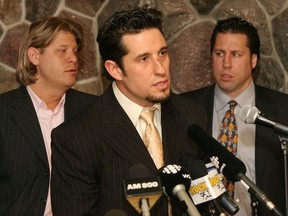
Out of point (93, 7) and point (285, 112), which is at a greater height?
point (93, 7)

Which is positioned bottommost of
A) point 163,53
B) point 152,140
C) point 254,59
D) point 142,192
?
point 142,192

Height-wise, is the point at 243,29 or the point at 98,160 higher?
the point at 243,29

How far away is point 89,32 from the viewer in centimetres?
342

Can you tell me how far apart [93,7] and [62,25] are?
62cm

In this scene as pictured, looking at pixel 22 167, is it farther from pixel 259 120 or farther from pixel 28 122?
pixel 259 120

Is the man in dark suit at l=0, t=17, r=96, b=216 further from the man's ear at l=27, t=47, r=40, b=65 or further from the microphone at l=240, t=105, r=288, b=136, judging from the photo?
the microphone at l=240, t=105, r=288, b=136

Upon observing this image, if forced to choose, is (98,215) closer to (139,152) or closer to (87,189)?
→ (87,189)

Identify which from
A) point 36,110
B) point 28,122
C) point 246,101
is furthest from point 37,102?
point 246,101

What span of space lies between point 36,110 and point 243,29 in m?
1.25

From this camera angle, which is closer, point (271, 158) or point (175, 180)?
point (175, 180)

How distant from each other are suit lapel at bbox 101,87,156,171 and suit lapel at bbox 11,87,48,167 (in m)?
0.70

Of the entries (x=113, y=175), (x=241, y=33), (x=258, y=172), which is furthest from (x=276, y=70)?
(x=113, y=175)

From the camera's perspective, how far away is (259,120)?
5.38 ft

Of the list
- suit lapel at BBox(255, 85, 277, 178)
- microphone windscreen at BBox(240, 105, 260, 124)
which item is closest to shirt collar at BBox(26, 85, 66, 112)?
suit lapel at BBox(255, 85, 277, 178)
